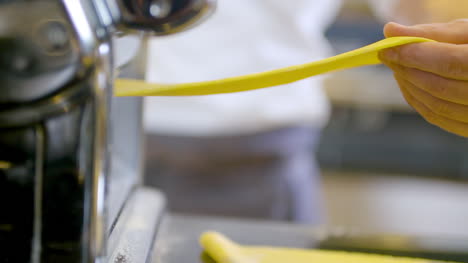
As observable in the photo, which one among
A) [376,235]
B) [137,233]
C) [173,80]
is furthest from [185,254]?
[173,80]

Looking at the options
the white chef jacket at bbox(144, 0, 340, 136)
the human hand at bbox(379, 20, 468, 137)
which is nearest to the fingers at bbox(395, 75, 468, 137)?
the human hand at bbox(379, 20, 468, 137)

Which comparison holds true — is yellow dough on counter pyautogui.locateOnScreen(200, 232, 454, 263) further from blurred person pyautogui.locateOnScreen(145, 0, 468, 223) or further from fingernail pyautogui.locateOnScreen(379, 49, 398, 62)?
blurred person pyautogui.locateOnScreen(145, 0, 468, 223)

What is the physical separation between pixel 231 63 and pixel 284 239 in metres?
0.39

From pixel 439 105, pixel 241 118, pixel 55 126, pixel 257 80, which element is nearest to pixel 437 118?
pixel 439 105

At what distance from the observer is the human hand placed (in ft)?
0.90

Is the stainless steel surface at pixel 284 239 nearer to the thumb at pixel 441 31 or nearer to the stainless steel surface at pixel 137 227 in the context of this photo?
the stainless steel surface at pixel 137 227

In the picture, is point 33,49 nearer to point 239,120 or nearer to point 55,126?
point 55,126

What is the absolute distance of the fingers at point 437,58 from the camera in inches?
10.6

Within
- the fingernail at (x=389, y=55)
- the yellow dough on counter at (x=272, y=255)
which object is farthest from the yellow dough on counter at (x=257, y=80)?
the yellow dough on counter at (x=272, y=255)

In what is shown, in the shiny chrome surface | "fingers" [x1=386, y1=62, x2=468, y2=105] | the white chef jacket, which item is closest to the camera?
the shiny chrome surface

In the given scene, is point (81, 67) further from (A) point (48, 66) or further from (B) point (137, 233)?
(B) point (137, 233)

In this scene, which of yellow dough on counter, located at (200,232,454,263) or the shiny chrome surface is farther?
yellow dough on counter, located at (200,232,454,263)

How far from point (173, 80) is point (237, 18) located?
0.41ft

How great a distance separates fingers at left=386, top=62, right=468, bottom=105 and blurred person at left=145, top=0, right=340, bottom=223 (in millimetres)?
464
